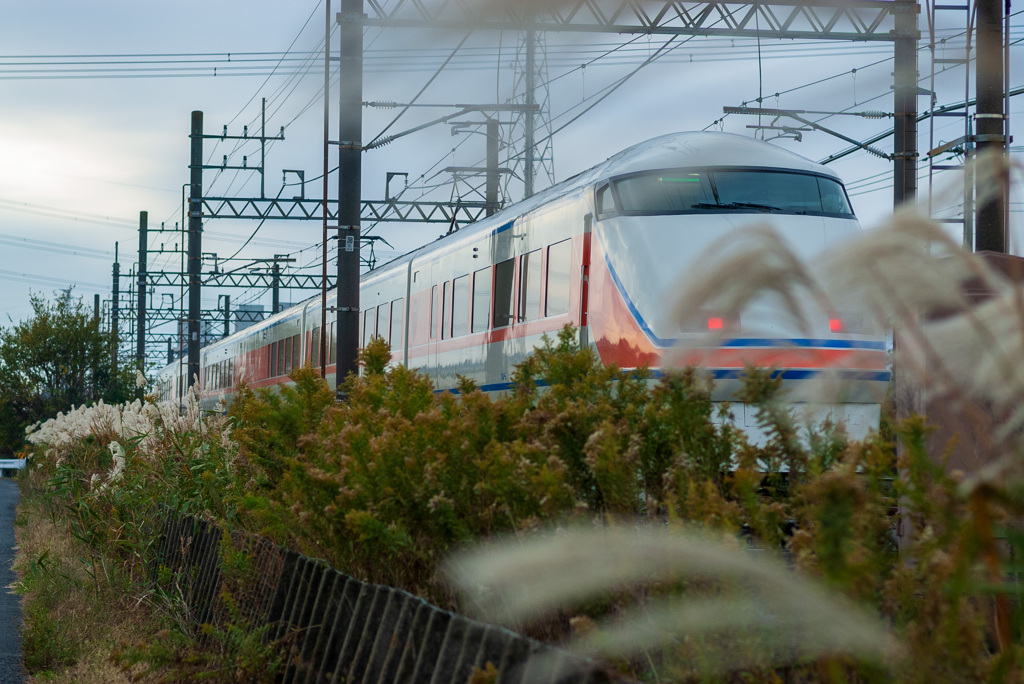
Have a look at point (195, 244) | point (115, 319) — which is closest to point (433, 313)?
point (195, 244)

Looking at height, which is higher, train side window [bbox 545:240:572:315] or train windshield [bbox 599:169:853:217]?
train windshield [bbox 599:169:853:217]

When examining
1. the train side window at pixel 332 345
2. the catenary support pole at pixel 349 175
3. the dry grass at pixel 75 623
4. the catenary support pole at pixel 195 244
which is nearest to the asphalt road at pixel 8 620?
the dry grass at pixel 75 623

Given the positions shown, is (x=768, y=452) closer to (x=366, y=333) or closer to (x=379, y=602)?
(x=379, y=602)

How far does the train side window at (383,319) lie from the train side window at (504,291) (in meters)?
5.13

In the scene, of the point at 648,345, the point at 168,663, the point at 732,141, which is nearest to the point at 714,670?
the point at 168,663

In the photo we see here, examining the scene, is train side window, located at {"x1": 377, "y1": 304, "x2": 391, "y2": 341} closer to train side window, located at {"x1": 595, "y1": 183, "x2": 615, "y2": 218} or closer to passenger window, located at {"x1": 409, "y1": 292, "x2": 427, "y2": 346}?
passenger window, located at {"x1": 409, "y1": 292, "x2": 427, "y2": 346}

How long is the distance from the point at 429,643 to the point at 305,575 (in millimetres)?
1545

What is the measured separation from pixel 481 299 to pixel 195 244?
17030 mm

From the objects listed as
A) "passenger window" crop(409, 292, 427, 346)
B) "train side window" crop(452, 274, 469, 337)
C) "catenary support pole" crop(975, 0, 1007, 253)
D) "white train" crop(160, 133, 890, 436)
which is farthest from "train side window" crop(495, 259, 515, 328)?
"catenary support pole" crop(975, 0, 1007, 253)

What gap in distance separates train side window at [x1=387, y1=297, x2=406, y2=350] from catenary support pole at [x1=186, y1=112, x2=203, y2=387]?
1197 cm

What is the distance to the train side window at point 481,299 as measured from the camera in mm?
13828

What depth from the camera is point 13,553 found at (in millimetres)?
12758

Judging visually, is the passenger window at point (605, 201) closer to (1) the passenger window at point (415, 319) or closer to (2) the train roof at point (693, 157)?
(2) the train roof at point (693, 157)

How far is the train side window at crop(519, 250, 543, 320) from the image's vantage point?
12.3m
